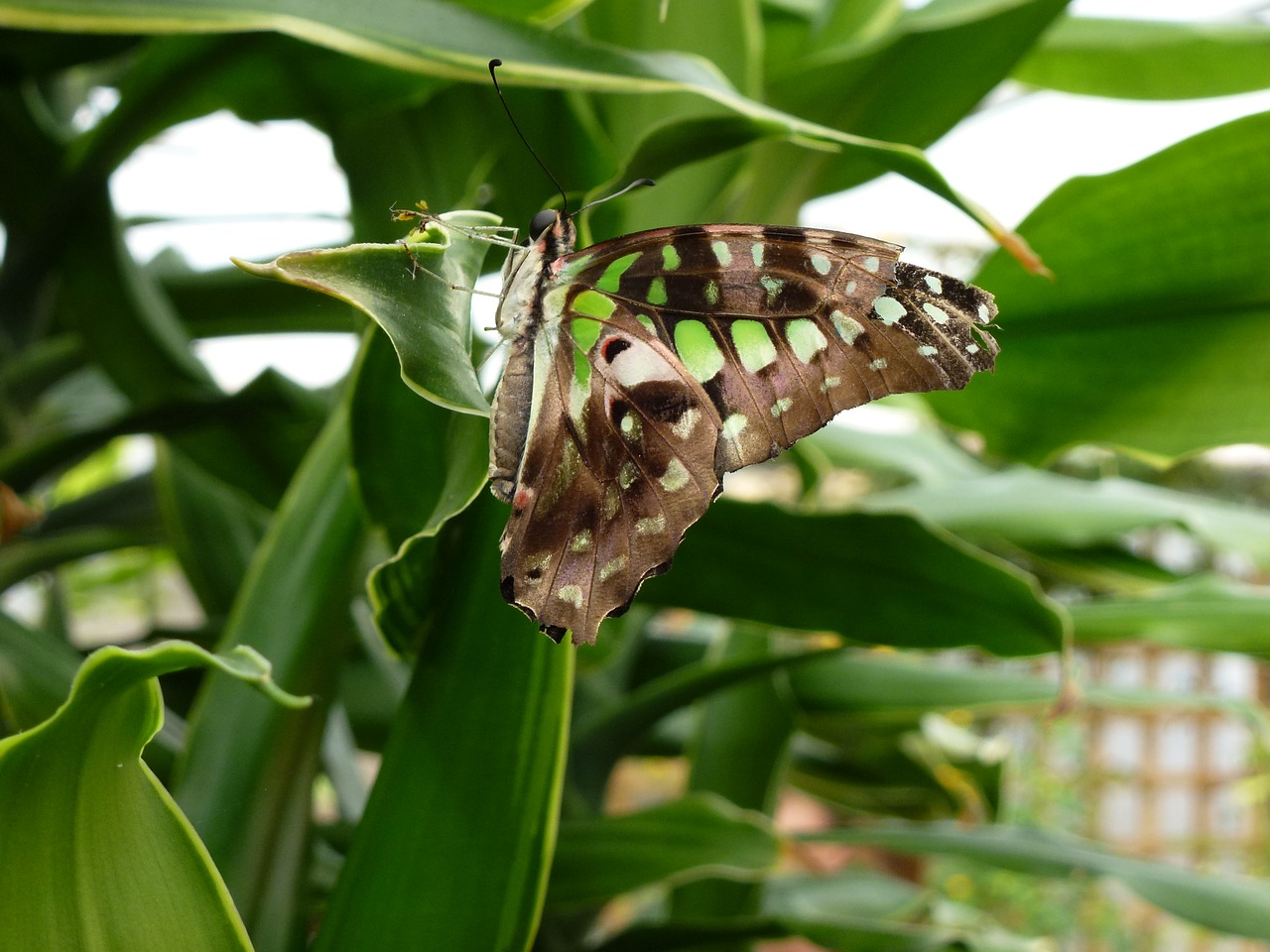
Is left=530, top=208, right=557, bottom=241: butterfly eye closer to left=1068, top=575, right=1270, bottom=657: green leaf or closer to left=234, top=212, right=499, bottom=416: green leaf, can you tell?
left=234, top=212, right=499, bottom=416: green leaf

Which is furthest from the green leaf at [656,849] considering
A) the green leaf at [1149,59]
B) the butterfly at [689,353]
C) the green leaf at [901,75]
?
the green leaf at [1149,59]

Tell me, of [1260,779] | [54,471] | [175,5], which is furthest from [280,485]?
[1260,779]

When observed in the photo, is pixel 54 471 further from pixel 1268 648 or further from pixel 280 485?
pixel 1268 648

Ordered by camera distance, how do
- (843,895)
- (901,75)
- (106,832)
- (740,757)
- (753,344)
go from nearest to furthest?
(106,832)
(753,344)
(901,75)
(740,757)
(843,895)

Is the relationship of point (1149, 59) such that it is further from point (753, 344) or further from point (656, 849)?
point (656, 849)

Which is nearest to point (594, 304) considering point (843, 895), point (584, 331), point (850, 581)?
point (584, 331)

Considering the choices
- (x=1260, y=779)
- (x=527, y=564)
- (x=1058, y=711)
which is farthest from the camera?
(x=1260, y=779)
